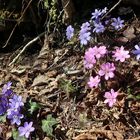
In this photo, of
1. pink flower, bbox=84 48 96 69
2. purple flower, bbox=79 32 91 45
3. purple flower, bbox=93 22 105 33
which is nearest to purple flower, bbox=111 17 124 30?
purple flower, bbox=93 22 105 33

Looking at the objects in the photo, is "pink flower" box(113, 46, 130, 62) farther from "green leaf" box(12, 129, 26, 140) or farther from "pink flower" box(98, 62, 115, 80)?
"green leaf" box(12, 129, 26, 140)

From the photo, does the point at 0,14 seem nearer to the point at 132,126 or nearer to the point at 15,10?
the point at 15,10

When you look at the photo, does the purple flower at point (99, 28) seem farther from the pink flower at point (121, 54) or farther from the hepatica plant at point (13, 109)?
the hepatica plant at point (13, 109)

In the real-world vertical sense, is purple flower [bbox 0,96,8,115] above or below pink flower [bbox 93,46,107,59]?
below

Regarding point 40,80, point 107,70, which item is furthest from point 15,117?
point 107,70

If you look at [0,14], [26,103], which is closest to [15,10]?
[0,14]

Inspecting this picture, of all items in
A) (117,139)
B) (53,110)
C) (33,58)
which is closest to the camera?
(117,139)
